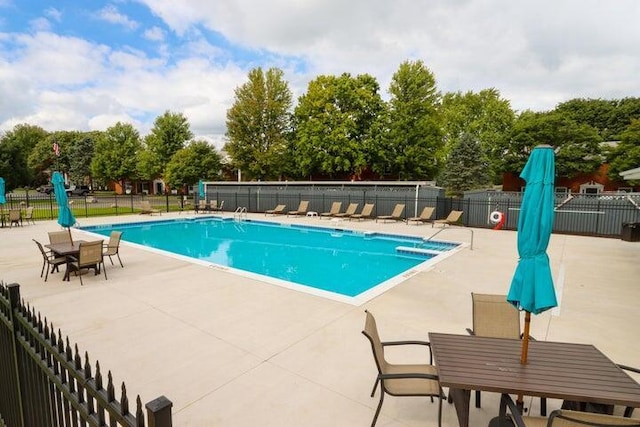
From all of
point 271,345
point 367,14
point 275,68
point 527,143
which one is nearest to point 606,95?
point 527,143

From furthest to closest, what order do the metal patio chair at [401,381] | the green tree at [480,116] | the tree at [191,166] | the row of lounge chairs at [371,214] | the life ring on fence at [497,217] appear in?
the green tree at [480,116]
the tree at [191,166]
the row of lounge chairs at [371,214]
the life ring on fence at [497,217]
the metal patio chair at [401,381]

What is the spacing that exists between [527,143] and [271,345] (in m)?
35.4

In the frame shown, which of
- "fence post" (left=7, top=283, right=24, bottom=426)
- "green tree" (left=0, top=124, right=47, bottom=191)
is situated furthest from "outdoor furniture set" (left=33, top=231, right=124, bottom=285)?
"green tree" (left=0, top=124, right=47, bottom=191)

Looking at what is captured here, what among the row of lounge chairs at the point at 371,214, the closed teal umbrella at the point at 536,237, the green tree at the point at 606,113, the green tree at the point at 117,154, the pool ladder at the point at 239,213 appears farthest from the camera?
the green tree at the point at 117,154

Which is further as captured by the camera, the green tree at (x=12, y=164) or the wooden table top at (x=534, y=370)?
the green tree at (x=12, y=164)

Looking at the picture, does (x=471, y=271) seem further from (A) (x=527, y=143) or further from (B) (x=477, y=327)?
(A) (x=527, y=143)

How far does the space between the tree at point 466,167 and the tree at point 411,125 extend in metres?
1.74

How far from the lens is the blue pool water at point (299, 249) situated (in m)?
10.0

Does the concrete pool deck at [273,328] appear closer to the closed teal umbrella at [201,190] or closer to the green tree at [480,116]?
the closed teal umbrella at [201,190]

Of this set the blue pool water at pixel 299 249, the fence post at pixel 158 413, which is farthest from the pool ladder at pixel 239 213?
the fence post at pixel 158 413

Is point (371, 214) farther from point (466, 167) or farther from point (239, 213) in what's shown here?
point (466, 167)

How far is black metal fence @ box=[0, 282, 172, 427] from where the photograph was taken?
1.36 m

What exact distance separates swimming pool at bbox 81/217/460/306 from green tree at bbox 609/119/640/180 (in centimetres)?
2626

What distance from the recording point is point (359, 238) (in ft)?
50.5
